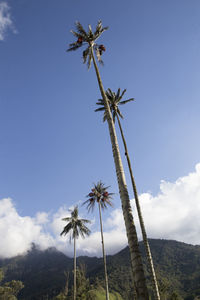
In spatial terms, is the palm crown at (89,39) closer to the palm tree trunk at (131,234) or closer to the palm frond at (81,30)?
the palm frond at (81,30)

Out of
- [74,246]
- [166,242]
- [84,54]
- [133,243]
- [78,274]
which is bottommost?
[133,243]

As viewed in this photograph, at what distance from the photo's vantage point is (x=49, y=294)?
176 meters

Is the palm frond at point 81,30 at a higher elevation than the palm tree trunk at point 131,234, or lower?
higher

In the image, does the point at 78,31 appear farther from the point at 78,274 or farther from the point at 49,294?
the point at 49,294

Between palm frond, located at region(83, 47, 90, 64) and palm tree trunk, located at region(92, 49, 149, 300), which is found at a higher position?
palm frond, located at region(83, 47, 90, 64)

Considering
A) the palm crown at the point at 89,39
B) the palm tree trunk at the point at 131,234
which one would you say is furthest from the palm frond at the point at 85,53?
the palm tree trunk at the point at 131,234

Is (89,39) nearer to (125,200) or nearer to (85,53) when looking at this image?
(85,53)

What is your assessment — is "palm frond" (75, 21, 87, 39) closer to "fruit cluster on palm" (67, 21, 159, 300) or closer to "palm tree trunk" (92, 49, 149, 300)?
"fruit cluster on palm" (67, 21, 159, 300)

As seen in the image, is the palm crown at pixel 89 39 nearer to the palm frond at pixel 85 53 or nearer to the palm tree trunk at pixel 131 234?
the palm frond at pixel 85 53

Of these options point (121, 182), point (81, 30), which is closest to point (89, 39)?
point (81, 30)

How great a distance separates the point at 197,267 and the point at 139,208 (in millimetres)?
146923

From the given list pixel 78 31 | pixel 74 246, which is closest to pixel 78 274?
pixel 74 246

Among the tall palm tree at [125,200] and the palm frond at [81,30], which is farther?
the palm frond at [81,30]

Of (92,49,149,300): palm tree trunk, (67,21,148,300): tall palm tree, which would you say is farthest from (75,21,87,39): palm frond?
(92,49,149,300): palm tree trunk
